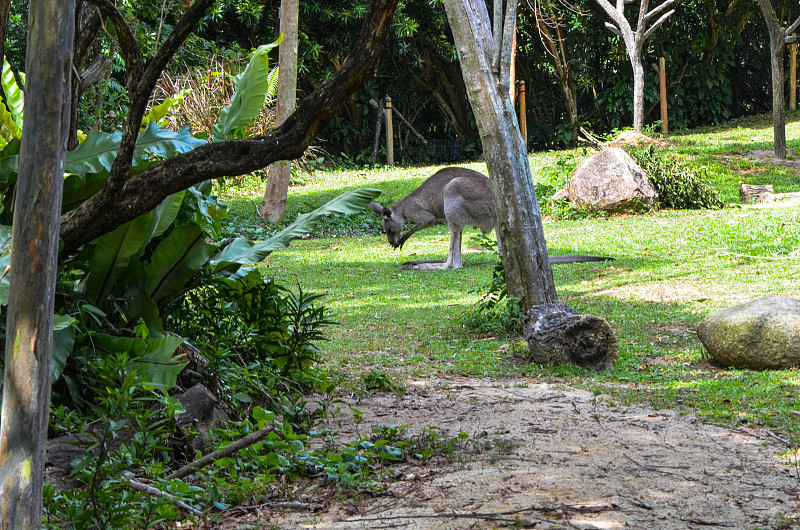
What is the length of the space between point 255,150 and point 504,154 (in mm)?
4097

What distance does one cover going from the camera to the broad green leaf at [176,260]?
4.88 m

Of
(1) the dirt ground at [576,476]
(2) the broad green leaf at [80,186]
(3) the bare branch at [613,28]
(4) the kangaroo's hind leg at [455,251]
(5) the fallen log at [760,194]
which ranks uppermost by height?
(3) the bare branch at [613,28]

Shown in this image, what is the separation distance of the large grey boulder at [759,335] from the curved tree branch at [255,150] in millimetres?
3856

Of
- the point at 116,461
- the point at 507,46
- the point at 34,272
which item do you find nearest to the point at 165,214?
the point at 116,461

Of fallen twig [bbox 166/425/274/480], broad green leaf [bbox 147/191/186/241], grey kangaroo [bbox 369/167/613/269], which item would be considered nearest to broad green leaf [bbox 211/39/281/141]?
broad green leaf [bbox 147/191/186/241]

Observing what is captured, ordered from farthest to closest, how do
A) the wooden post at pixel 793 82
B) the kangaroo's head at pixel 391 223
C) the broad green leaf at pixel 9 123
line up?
the wooden post at pixel 793 82, the kangaroo's head at pixel 391 223, the broad green leaf at pixel 9 123

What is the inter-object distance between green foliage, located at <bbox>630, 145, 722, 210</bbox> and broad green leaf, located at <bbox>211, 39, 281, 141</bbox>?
39.4 ft

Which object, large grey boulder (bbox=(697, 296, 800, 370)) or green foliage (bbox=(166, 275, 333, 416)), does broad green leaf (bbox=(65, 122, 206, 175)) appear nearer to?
green foliage (bbox=(166, 275, 333, 416))

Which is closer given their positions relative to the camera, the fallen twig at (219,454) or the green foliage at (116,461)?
the green foliage at (116,461)

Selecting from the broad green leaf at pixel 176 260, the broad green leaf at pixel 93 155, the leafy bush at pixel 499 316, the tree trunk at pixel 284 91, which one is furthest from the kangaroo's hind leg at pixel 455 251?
the broad green leaf at pixel 93 155

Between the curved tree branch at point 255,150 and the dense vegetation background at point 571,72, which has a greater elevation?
the dense vegetation background at point 571,72

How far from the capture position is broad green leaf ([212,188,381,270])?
5.19m

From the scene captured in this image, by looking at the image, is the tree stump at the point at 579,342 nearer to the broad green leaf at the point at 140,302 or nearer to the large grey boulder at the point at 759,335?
the large grey boulder at the point at 759,335

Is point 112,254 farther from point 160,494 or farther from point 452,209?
point 452,209
